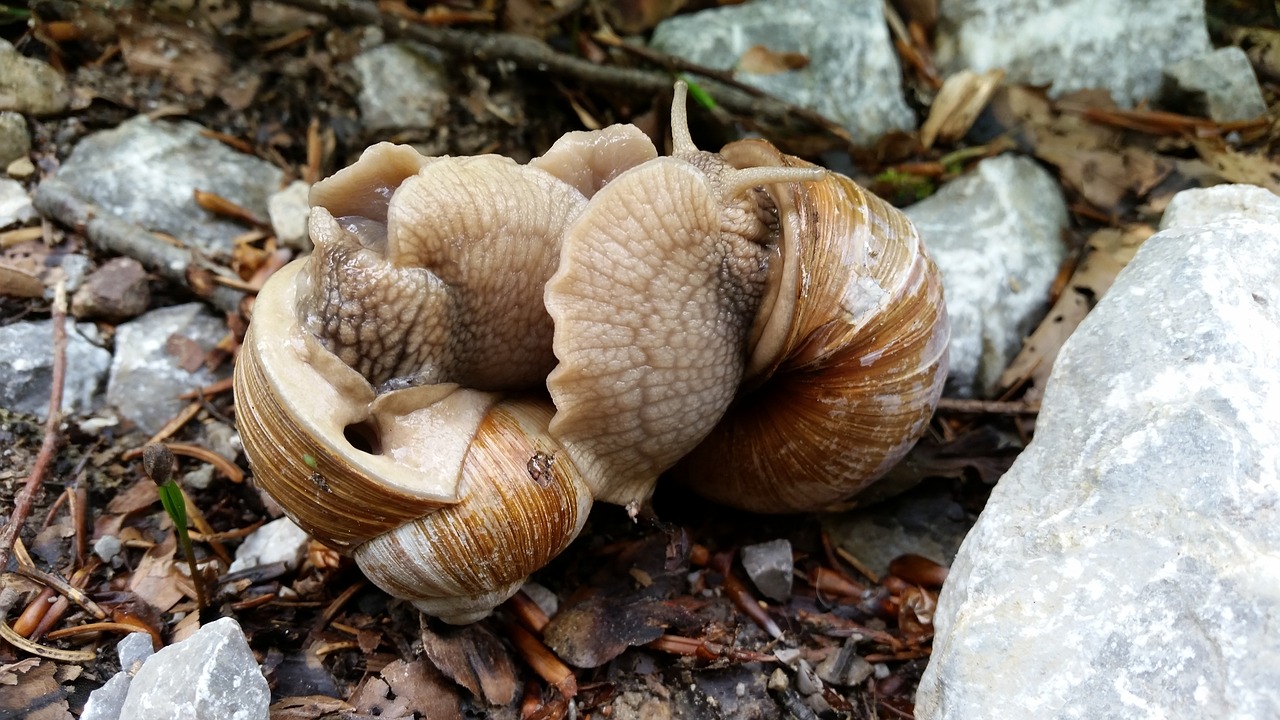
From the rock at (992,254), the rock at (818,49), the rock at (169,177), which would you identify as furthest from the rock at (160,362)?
the rock at (992,254)

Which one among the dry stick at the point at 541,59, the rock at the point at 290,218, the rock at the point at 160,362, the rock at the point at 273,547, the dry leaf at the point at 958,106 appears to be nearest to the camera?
the rock at the point at 273,547

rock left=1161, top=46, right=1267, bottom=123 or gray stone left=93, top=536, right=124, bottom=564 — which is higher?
rock left=1161, top=46, right=1267, bottom=123

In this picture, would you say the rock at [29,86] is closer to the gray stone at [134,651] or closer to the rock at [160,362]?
the rock at [160,362]

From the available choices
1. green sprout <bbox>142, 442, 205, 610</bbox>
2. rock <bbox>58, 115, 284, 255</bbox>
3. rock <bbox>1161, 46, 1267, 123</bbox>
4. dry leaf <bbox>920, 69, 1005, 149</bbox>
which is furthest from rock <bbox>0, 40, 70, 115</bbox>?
rock <bbox>1161, 46, 1267, 123</bbox>

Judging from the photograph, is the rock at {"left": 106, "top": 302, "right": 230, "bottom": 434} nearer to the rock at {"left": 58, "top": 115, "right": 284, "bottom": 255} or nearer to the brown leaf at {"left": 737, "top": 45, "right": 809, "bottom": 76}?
the rock at {"left": 58, "top": 115, "right": 284, "bottom": 255}

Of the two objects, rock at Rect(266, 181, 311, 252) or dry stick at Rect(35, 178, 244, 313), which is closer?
dry stick at Rect(35, 178, 244, 313)

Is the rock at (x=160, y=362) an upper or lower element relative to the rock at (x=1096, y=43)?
lower

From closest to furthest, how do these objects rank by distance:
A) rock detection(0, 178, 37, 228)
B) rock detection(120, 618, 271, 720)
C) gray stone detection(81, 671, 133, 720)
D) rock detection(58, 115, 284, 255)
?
Result: rock detection(120, 618, 271, 720), gray stone detection(81, 671, 133, 720), rock detection(0, 178, 37, 228), rock detection(58, 115, 284, 255)

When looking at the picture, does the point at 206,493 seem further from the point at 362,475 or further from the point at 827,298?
the point at 827,298

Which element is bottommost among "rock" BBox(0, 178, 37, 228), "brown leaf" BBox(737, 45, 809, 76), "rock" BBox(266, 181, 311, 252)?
"rock" BBox(266, 181, 311, 252)
